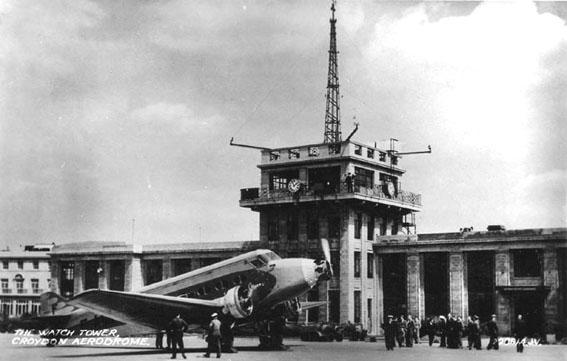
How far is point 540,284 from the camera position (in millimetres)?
51844

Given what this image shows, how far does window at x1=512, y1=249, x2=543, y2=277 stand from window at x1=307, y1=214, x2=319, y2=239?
598 inches

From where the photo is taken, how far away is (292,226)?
60.9 m

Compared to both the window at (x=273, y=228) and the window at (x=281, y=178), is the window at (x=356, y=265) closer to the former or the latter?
the window at (x=273, y=228)

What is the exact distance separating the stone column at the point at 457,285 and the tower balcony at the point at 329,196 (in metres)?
7.54

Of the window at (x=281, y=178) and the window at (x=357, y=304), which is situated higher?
the window at (x=281, y=178)

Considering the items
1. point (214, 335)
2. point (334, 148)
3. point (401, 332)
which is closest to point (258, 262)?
point (214, 335)

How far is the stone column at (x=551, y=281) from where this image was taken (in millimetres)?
50781

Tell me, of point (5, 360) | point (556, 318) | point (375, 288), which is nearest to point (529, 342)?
point (556, 318)

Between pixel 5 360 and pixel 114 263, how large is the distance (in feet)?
141

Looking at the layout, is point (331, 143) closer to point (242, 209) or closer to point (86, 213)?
point (242, 209)

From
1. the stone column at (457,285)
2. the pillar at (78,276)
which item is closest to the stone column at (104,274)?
the pillar at (78,276)

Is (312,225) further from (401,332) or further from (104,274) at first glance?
(104,274)

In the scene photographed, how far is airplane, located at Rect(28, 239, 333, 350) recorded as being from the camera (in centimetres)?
3219

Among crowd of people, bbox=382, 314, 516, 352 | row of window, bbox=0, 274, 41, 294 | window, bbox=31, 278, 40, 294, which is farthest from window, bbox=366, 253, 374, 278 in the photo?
window, bbox=31, 278, 40, 294
